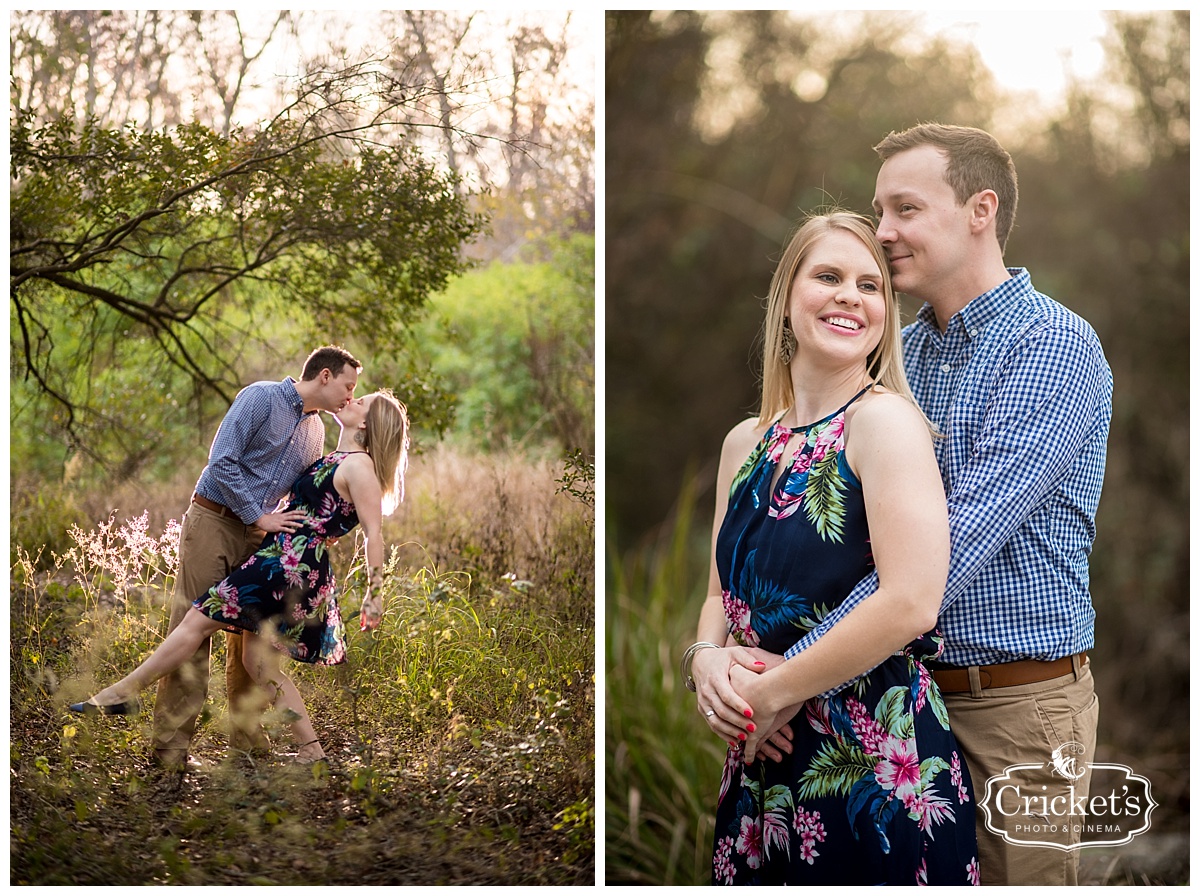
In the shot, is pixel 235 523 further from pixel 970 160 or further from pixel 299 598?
pixel 970 160

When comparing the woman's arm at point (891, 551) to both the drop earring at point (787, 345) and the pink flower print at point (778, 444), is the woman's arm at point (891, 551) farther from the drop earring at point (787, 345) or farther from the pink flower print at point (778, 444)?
the drop earring at point (787, 345)

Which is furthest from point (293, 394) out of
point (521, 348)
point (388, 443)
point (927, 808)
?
point (927, 808)

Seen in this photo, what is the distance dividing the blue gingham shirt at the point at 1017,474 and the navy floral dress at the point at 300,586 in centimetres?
129

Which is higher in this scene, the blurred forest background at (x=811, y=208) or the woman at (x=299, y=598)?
the blurred forest background at (x=811, y=208)

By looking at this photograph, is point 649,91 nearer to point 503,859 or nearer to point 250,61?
point 250,61

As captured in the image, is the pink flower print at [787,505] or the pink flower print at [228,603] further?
the pink flower print at [228,603]

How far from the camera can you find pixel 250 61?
8.74ft

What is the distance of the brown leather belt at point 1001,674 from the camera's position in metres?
2.15

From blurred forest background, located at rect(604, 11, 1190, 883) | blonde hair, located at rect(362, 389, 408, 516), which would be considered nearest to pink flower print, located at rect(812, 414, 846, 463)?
blonde hair, located at rect(362, 389, 408, 516)

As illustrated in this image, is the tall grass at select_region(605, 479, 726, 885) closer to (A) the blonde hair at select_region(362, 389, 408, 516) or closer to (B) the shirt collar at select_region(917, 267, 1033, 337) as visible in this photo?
(A) the blonde hair at select_region(362, 389, 408, 516)

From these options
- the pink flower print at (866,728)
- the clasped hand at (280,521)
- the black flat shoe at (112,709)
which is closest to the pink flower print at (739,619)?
the pink flower print at (866,728)

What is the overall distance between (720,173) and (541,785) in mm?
2980

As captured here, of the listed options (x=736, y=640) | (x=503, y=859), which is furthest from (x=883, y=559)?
(x=503, y=859)

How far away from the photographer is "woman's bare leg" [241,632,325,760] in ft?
8.43
